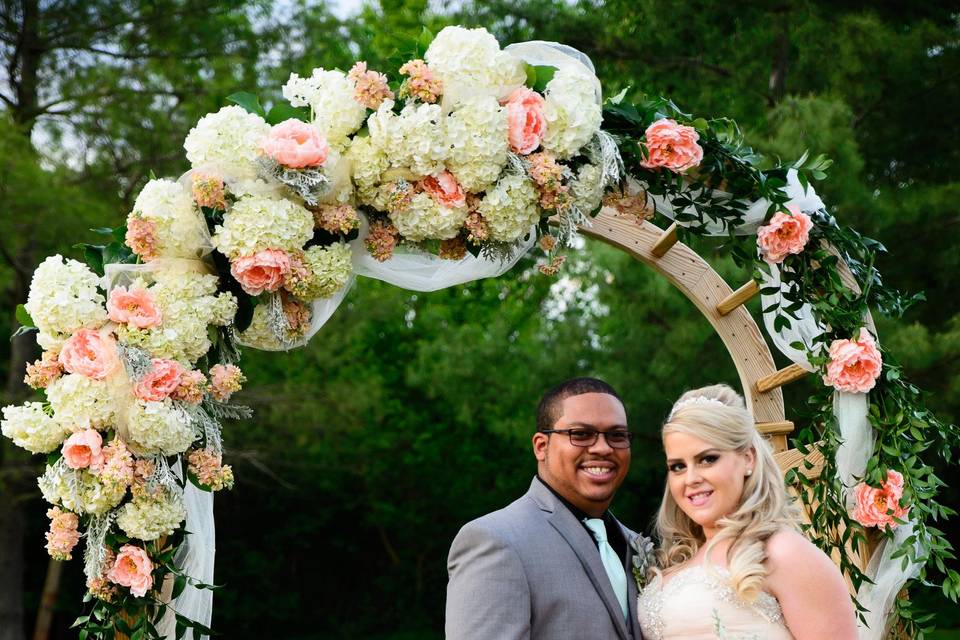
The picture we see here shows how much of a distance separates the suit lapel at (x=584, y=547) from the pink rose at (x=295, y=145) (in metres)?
1.31

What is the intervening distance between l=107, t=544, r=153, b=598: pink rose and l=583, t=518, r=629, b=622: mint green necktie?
1402mm

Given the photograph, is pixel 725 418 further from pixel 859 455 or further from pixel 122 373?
pixel 122 373

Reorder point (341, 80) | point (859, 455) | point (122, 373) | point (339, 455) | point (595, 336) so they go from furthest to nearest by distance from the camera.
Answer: point (339, 455) → point (595, 336) → point (859, 455) → point (341, 80) → point (122, 373)

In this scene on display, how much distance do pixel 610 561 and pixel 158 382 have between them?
61.8 inches

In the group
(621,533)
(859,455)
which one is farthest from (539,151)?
(859,455)

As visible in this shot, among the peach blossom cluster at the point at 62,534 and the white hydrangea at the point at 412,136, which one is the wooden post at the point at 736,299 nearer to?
the white hydrangea at the point at 412,136

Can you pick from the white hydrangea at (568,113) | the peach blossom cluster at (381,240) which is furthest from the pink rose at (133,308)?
the white hydrangea at (568,113)

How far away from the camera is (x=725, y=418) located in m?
3.72

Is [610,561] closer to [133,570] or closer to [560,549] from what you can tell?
[560,549]

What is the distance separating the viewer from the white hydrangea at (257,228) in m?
3.59

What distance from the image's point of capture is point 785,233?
14.5 feet

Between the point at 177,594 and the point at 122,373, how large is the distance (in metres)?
0.71

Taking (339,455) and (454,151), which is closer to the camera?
(454,151)

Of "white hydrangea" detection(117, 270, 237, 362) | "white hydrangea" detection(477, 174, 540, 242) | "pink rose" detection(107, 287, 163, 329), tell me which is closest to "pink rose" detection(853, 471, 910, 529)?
"white hydrangea" detection(477, 174, 540, 242)
